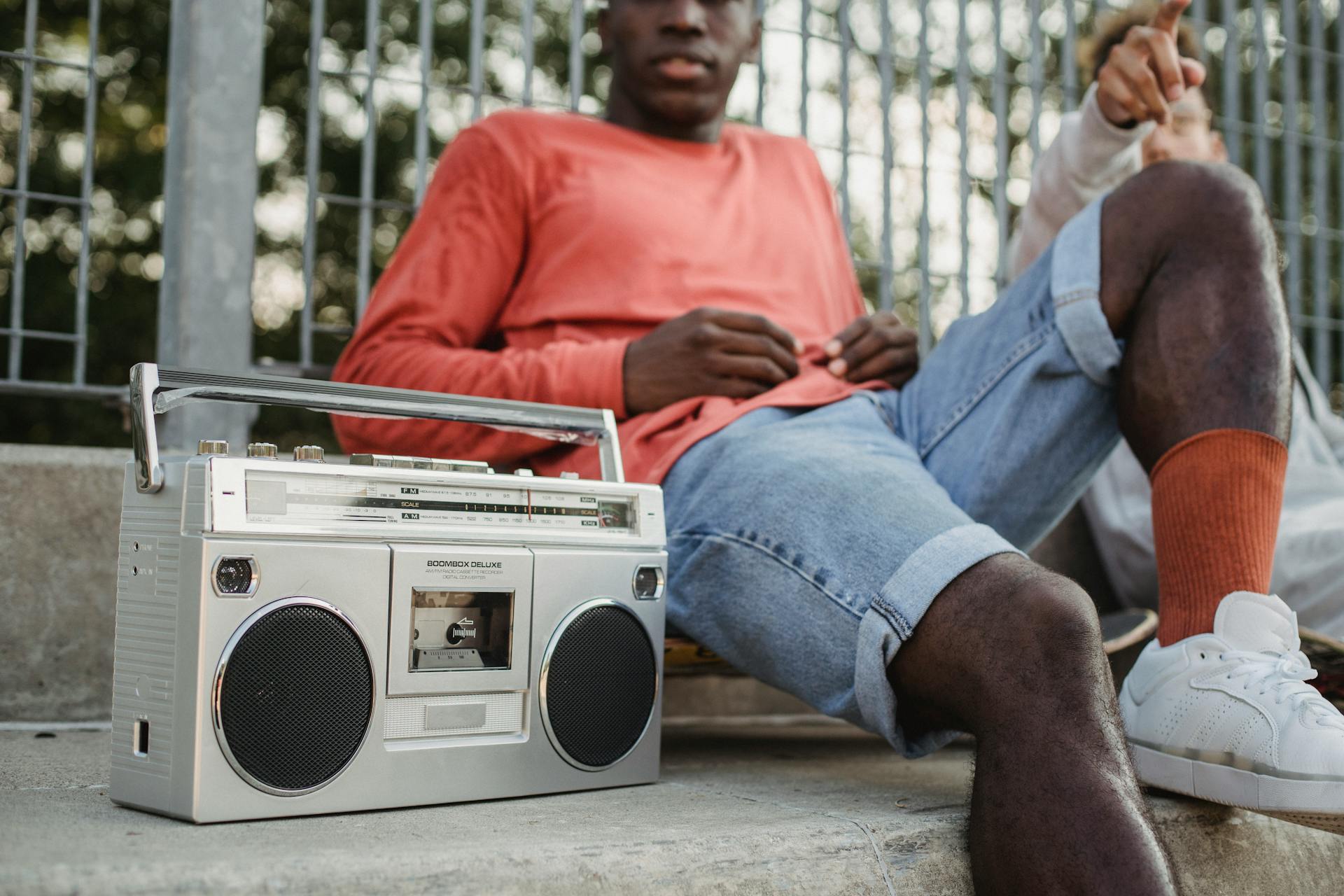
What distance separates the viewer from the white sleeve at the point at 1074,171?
4.75 ft

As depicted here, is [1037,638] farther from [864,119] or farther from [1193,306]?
[864,119]

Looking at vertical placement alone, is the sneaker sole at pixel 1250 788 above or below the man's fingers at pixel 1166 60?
below

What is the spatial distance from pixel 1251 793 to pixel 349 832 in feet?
2.13

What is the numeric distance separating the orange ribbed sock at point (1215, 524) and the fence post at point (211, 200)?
1238 millimetres

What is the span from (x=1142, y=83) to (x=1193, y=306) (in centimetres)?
34

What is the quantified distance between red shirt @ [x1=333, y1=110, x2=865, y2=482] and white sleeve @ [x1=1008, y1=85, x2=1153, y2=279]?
0.34m

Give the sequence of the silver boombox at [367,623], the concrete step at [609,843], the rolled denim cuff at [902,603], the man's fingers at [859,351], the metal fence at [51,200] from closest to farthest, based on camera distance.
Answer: the concrete step at [609,843], the silver boombox at [367,623], the rolled denim cuff at [902,603], the man's fingers at [859,351], the metal fence at [51,200]

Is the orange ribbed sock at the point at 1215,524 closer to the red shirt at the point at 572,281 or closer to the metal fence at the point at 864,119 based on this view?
the red shirt at the point at 572,281

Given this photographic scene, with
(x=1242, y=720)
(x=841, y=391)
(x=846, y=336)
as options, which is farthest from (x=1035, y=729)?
(x=846, y=336)

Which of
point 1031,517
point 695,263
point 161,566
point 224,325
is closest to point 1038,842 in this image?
point 1031,517

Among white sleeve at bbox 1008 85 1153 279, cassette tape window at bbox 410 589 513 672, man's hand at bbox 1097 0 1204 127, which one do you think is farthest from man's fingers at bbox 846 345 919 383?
cassette tape window at bbox 410 589 513 672

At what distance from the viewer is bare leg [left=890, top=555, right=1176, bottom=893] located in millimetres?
755

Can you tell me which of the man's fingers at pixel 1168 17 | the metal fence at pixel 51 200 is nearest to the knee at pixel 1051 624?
the man's fingers at pixel 1168 17

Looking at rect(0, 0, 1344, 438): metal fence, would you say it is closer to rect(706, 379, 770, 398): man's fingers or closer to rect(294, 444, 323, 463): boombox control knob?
rect(706, 379, 770, 398): man's fingers
